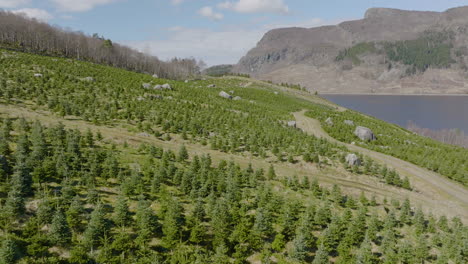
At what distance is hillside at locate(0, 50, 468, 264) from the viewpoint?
18766mm

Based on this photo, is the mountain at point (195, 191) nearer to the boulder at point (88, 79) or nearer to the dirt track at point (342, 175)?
the dirt track at point (342, 175)

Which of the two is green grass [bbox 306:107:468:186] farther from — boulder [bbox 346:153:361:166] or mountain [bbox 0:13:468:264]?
boulder [bbox 346:153:361:166]

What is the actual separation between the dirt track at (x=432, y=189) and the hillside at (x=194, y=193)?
305 mm

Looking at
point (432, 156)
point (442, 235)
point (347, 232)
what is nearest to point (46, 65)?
point (347, 232)

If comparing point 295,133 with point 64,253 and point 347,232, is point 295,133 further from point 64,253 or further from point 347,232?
point 64,253

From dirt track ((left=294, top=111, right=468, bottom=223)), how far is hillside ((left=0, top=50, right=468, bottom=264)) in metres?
0.30

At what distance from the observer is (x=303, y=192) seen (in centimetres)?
3353

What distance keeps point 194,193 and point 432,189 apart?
40632 mm

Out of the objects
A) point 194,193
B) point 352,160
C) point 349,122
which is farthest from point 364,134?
point 194,193

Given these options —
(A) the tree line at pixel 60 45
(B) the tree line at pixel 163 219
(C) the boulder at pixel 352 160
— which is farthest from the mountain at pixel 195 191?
(A) the tree line at pixel 60 45

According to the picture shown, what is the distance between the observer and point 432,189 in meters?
42.3

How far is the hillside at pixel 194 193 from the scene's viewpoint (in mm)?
18766

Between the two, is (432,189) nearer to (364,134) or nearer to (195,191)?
(364,134)

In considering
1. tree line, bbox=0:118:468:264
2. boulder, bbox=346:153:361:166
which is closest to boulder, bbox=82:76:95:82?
tree line, bbox=0:118:468:264
